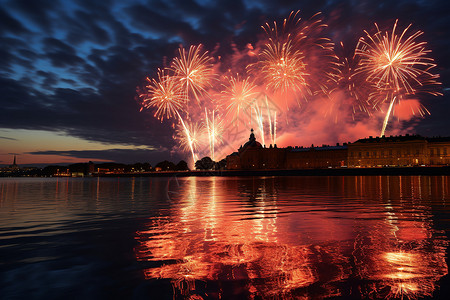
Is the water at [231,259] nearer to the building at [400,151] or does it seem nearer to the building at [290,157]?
the building at [400,151]

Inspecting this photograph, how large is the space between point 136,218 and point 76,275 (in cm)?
1035

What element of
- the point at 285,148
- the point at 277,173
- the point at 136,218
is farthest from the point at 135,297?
the point at 285,148

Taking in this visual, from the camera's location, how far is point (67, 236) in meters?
13.3

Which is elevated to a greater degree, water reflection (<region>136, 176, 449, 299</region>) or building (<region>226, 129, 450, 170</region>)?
building (<region>226, 129, 450, 170</region>)

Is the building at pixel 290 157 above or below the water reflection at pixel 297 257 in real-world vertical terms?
above

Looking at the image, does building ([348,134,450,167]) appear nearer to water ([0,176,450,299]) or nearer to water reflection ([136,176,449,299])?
water reflection ([136,176,449,299])

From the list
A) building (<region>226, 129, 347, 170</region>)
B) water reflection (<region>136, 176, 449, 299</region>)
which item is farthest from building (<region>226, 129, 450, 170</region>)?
water reflection (<region>136, 176, 449, 299</region>)

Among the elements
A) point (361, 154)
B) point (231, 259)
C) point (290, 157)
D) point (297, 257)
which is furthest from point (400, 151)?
point (231, 259)

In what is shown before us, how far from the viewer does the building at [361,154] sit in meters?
136

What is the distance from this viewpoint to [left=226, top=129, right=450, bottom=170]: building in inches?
5364

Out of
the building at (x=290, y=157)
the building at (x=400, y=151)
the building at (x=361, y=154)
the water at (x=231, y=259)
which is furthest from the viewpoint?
the building at (x=290, y=157)

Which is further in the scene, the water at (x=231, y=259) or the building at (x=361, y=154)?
the building at (x=361, y=154)

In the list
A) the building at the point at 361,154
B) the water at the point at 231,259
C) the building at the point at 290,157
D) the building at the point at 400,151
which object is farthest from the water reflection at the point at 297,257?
the building at the point at 290,157

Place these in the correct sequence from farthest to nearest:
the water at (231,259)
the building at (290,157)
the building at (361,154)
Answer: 1. the building at (290,157)
2. the building at (361,154)
3. the water at (231,259)
